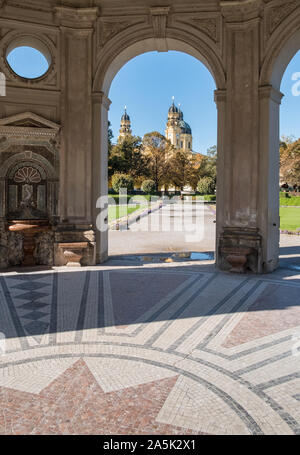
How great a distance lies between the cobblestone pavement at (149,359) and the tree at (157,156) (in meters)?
57.3

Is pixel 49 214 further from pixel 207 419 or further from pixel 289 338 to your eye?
pixel 207 419

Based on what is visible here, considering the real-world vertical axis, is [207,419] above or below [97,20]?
below

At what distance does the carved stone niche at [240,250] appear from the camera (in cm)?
1045

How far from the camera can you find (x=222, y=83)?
1092 cm

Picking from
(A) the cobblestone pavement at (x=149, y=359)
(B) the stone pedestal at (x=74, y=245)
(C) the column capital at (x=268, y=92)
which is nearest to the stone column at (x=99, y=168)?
(B) the stone pedestal at (x=74, y=245)

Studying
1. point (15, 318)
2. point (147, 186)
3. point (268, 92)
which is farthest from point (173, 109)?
point (15, 318)

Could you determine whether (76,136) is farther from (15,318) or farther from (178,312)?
(178,312)

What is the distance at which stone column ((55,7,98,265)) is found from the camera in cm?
1117

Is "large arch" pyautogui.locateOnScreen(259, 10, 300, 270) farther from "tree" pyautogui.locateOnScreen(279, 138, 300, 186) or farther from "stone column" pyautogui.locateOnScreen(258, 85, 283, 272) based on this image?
"tree" pyautogui.locateOnScreen(279, 138, 300, 186)

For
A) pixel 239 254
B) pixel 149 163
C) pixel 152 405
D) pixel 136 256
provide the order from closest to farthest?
pixel 152 405
pixel 239 254
pixel 136 256
pixel 149 163

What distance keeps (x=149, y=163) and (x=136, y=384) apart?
62367 mm

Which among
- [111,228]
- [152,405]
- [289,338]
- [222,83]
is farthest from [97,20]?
[111,228]

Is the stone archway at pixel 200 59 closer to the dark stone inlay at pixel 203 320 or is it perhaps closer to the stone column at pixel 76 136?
the stone column at pixel 76 136

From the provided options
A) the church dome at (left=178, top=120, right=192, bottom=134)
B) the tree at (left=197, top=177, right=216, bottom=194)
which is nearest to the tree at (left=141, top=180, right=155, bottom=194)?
the tree at (left=197, top=177, right=216, bottom=194)
